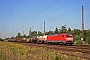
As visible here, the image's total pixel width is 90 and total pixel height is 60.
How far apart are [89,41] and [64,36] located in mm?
9509

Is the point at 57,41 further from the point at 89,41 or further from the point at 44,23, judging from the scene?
the point at 44,23

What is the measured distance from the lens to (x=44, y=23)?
248 feet

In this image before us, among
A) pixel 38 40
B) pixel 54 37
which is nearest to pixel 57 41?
pixel 54 37

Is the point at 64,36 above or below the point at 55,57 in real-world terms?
above

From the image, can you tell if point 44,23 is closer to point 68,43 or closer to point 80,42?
point 80,42

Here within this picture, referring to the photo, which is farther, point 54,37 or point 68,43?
point 54,37

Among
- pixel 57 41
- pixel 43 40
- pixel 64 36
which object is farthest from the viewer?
pixel 43 40

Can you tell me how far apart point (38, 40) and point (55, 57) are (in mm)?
57511

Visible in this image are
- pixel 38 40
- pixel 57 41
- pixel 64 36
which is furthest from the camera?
pixel 38 40

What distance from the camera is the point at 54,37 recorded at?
47.2 metres

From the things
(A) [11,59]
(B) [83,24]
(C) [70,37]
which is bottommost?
(A) [11,59]

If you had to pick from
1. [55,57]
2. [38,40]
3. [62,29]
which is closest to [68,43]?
[38,40]

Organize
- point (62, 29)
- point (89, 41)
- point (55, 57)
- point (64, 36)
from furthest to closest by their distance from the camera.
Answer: point (62, 29) < point (89, 41) < point (64, 36) < point (55, 57)

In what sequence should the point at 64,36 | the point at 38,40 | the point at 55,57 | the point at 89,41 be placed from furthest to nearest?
the point at 38,40 → the point at 89,41 → the point at 64,36 → the point at 55,57
